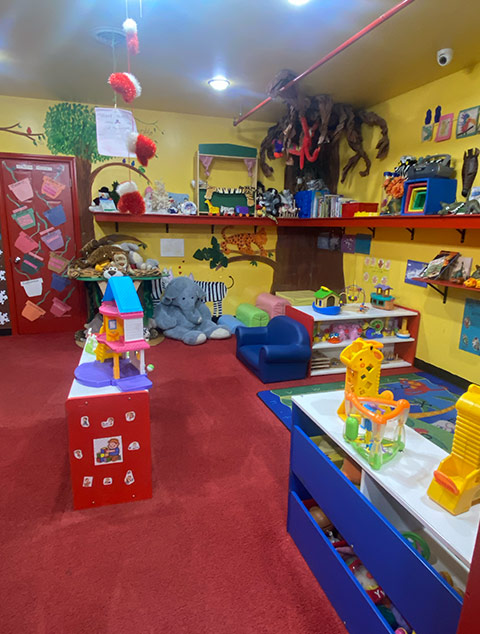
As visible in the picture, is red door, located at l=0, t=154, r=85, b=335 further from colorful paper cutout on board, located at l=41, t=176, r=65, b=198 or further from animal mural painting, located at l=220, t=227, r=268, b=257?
animal mural painting, located at l=220, t=227, r=268, b=257

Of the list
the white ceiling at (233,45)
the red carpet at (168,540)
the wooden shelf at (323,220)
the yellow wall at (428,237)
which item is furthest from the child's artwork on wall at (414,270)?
the red carpet at (168,540)

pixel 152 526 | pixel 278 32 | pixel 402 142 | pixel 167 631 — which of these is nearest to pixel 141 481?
pixel 152 526

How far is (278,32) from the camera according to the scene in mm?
2615

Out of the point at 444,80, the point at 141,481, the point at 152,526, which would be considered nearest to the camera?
the point at 152,526

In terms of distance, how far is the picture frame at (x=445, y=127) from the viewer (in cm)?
327

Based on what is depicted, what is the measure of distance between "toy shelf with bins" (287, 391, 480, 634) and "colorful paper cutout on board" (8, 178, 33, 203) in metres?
4.09

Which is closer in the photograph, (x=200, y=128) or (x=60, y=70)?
(x=60, y=70)

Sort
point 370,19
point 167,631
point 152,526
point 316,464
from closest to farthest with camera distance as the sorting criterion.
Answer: point 167,631, point 316,464, point 152,526, point 370,19

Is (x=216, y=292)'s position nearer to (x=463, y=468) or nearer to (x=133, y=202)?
(x=133, y=202)

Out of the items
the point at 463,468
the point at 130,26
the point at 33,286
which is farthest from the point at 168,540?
the point at 33,286

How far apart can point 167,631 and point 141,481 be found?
0.71 meters

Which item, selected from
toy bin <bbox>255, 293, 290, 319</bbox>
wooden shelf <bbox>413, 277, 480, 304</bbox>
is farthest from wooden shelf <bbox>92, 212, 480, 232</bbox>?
toy bin <bbox>255, 293, 290, 319</bbox>

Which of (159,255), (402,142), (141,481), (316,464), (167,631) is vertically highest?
(402,142)

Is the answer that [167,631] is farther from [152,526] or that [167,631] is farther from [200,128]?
[200,128]
